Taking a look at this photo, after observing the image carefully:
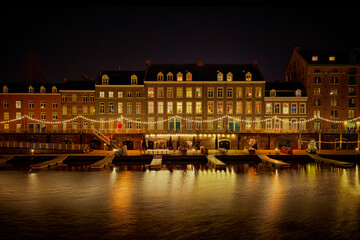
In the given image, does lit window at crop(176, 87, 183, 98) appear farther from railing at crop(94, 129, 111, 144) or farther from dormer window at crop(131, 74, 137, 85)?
railing at crop(94, 129, 111, 144)

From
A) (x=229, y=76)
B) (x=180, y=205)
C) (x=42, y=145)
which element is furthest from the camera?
(x=229, y=76)

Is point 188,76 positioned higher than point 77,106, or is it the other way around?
point 188,76

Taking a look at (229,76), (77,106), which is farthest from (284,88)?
(77,106)

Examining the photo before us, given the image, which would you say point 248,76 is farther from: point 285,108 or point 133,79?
point 133,79

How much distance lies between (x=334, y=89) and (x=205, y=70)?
901 inches

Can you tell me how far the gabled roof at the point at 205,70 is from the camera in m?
53.0

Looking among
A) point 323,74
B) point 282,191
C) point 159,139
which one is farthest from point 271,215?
point 323,74

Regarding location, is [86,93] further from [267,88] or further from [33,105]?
[267,88]

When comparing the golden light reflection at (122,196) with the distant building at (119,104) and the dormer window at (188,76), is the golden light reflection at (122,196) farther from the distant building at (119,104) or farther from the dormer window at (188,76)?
the dormer window at (188,76)

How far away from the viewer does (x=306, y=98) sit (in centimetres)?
5200

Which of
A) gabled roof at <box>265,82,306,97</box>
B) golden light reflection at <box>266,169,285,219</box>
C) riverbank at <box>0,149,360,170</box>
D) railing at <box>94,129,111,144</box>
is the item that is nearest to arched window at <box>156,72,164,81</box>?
railing at <box>94,129,111,144</box>

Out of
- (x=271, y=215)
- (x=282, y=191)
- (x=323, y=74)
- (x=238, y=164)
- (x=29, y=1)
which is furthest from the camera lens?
(x=323, y=74)

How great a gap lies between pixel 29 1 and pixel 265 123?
49053 millimetres

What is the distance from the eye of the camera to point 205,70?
54.9 m
